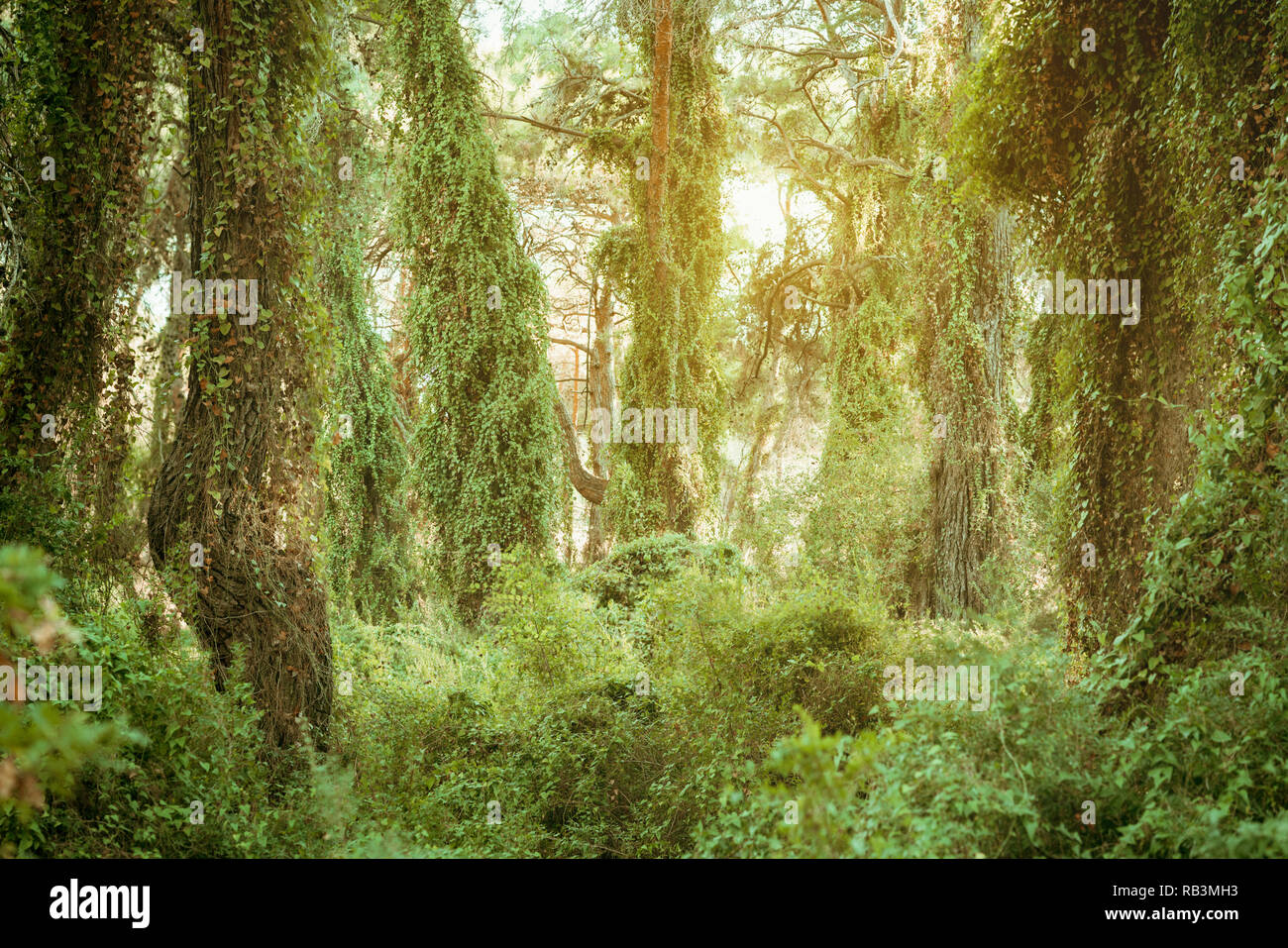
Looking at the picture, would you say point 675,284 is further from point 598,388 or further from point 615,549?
point 598,388

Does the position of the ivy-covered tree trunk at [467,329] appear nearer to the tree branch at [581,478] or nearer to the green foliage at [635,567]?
the green foliage at [635,567]

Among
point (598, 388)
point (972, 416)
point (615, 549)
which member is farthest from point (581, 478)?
point (972, 416)

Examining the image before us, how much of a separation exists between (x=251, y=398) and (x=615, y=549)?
643cm

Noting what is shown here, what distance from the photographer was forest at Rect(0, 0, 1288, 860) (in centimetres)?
414

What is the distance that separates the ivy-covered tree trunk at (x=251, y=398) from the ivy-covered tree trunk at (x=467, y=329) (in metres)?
5.17

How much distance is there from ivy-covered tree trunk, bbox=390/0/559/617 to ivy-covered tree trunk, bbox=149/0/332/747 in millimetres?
5172

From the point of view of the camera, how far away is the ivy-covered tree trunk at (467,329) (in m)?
11.7

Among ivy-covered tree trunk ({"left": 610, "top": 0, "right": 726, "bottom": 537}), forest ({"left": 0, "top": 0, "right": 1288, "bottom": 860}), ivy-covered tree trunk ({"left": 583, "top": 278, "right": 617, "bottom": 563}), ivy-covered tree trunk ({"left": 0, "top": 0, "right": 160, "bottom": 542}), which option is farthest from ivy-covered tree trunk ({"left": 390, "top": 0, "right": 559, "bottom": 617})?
ivy-covered tree trunk ({"left": 583, "top": 278, "right": 617, "bottom": 563})

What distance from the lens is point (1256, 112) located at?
5078mm

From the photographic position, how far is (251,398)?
20.3ft

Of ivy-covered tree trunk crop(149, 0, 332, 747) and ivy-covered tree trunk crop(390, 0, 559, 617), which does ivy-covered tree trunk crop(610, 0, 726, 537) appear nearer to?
ivy-covered tree trunk crop(390, 0, 559, 617)

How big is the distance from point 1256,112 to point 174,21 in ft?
23.1

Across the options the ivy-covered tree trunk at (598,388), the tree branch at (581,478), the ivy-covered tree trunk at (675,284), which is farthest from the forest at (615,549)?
the ivy-covered tree trunk at (598,388)
